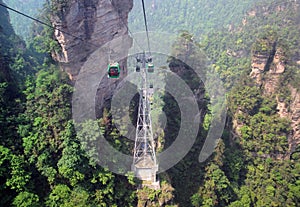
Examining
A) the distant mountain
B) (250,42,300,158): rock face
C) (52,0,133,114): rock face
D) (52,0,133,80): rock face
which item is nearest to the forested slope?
(250,42,300,158): rock face

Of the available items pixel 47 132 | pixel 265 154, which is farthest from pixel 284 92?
pixel 47 132

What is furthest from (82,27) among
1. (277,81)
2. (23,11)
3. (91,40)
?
(23,11)

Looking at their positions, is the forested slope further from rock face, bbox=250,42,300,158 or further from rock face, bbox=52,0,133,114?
rock face, bbox=52,0,133,114

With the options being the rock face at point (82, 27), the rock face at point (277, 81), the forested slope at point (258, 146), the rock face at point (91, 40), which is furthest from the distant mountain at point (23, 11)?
the forested slope at point (258, 146)

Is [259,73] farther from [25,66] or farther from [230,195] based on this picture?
[25,66]

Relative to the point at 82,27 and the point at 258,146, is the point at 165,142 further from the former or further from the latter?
the point at 82,27

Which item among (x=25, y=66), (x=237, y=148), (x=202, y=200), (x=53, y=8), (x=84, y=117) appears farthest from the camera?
(x=25, y=66)
